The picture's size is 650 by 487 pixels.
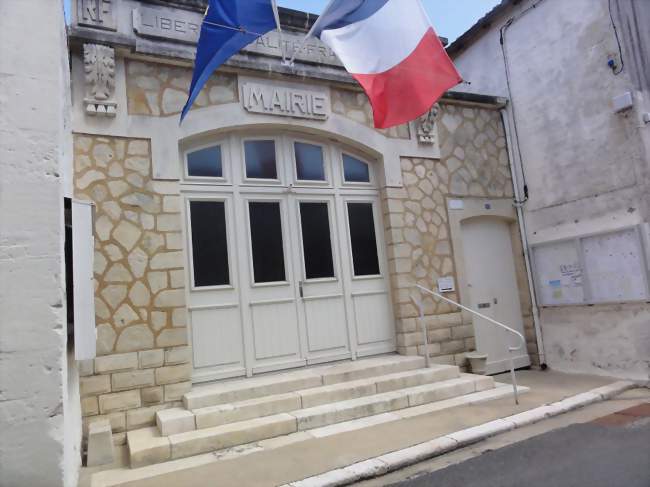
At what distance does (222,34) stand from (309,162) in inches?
72.7

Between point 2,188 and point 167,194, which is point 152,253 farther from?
point 2,188

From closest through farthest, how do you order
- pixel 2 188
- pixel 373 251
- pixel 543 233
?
pixel 2 188 → pixel 373 251 → pixel 543 233

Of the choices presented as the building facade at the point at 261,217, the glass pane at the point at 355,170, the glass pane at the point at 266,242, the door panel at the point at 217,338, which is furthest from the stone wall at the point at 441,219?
the door panel at the point at 217,338

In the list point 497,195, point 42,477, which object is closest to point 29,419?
point 42,477

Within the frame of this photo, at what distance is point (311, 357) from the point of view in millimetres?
5227

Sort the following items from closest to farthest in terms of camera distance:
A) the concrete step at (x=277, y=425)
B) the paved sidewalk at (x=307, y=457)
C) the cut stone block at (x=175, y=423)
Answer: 1. the paved sidewalk at (x=307, y=457)
2. the concrete step at (x=277, y=425)
3. the cut stone block at (x=175, y=423)

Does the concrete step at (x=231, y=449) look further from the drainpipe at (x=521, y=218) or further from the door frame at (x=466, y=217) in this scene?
the drainpipe at (x=521, y=218)

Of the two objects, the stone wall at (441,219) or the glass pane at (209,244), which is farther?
the stone wall at (441,219)

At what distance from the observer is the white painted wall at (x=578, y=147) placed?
5672mm

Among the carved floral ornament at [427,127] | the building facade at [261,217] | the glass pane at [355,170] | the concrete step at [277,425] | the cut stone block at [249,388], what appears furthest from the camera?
the carved floral ornament at [427,127]

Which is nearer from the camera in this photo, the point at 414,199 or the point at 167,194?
the point at 167,194

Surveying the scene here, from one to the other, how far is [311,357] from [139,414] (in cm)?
183

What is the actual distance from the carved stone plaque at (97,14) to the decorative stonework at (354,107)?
2504 mm

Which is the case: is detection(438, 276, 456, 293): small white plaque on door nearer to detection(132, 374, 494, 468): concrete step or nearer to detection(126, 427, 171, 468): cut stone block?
detection(132, 374, 494, 468): concrete step
